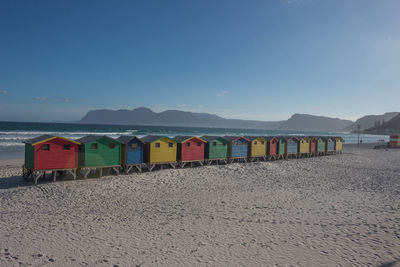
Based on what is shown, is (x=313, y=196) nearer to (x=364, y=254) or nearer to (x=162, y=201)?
(x=364, y=254)

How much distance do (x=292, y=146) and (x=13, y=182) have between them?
24.1 metres

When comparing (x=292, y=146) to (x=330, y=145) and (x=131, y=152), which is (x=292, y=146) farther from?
(x=131, y=152)

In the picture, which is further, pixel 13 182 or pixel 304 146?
pixel 304 146

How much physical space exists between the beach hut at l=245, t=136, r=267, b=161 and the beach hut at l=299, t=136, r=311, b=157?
5761mm

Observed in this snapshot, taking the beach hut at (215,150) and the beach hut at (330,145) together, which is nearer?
the beach hut at (215,150)

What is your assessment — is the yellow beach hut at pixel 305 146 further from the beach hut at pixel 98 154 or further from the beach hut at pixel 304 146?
the beach hut at pixel 98 154

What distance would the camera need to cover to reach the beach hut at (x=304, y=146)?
28.1m

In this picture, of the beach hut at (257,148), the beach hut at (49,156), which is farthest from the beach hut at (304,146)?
the beach hut at (49,156)

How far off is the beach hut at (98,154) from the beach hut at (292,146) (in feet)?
58.4

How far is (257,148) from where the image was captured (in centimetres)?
2402

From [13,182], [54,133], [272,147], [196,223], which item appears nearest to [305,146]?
[272,147]

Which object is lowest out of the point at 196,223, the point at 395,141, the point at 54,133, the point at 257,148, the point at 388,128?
the point at 196,223

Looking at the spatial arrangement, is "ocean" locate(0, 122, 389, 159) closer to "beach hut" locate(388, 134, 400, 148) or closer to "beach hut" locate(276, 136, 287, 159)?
"beach hut" locate(388, 134, 400, 148)

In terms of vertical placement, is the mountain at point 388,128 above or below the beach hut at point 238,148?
above
